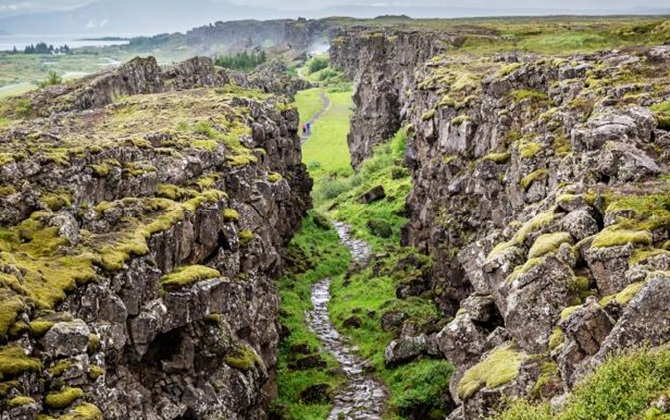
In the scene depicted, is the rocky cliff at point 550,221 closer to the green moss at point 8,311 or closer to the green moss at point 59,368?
the green moss at point 59,368

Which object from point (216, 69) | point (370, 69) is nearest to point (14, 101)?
point (216, 69)

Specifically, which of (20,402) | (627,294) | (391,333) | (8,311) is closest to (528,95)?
(391,333)

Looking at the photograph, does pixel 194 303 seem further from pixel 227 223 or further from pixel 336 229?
pixel 336 229

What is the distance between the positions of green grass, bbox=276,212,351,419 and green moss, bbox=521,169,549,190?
878 inches

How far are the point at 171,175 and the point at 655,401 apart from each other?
39.4m

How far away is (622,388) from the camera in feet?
73.5

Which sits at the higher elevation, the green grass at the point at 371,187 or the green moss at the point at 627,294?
the green moss at the point at 627,294

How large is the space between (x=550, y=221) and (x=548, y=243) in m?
2.90

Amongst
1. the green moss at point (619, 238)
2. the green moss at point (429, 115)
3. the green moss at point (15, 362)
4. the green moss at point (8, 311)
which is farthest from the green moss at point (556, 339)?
the green moss at point (429, 115)

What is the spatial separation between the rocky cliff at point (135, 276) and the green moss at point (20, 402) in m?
0.05

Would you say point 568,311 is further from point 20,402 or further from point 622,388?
point 20,402

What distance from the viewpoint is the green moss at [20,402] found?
26.4m

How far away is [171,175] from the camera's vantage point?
5341 centimetres

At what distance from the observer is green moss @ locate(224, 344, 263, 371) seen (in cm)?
4331
